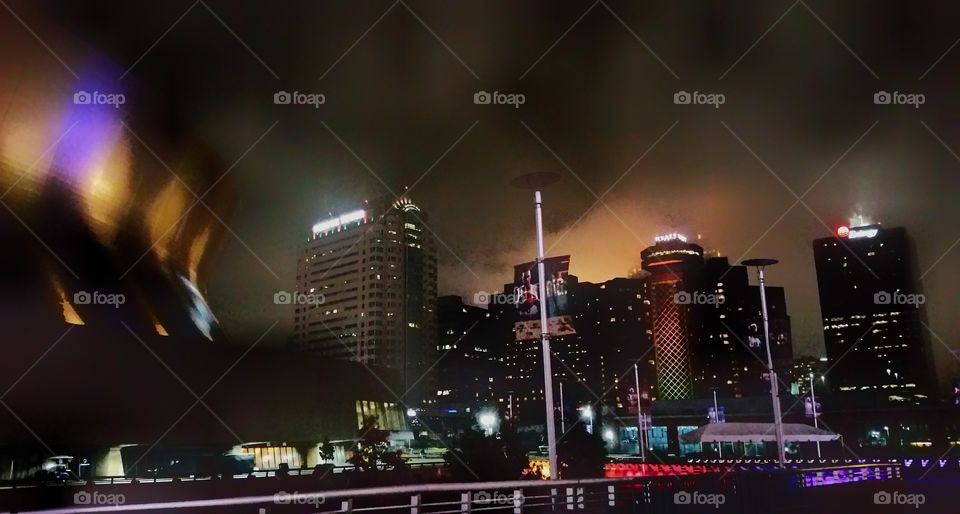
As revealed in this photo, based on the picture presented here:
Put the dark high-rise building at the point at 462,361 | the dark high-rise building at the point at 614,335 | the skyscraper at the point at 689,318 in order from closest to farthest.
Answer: the dark high-rise building at the point at 462,361 < the dark high-rise building at the point at 614,335 < the skyscraper at the point at 689,318

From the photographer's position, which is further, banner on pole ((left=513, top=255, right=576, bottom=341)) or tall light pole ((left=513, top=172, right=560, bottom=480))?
banner on pole ((left=513, top=255, right=576, bottom=341))

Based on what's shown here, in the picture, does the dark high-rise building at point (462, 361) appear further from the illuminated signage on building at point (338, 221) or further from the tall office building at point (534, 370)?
the illuminated signage on building at point (338, 221)

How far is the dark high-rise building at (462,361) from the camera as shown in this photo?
13650cm

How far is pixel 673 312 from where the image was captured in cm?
18512

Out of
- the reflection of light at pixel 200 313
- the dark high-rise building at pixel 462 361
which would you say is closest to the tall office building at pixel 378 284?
the dark high-rise building at pixel 462 361

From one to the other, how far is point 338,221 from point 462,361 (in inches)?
1534

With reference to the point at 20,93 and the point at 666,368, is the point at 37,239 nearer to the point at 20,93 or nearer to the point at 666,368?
the point at 20,93

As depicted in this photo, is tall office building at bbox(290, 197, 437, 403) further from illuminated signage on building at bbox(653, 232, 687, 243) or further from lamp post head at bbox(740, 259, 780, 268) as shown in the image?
lamp post head at bbox(740, 259, 780, 268)

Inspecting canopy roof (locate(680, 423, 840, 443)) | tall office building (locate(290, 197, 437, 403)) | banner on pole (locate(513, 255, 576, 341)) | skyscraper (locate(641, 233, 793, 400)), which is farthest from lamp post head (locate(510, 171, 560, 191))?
skyscraper (locate(641, 233, 793, 400))

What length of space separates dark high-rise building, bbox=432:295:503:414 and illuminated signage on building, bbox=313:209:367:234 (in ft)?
102

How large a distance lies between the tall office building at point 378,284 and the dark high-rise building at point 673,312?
2824 inches

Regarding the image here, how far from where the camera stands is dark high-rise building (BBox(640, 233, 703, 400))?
18225 centimetres

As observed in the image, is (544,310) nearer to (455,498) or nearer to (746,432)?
(455,498)

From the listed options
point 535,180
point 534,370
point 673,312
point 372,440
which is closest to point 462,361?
point 534,370
